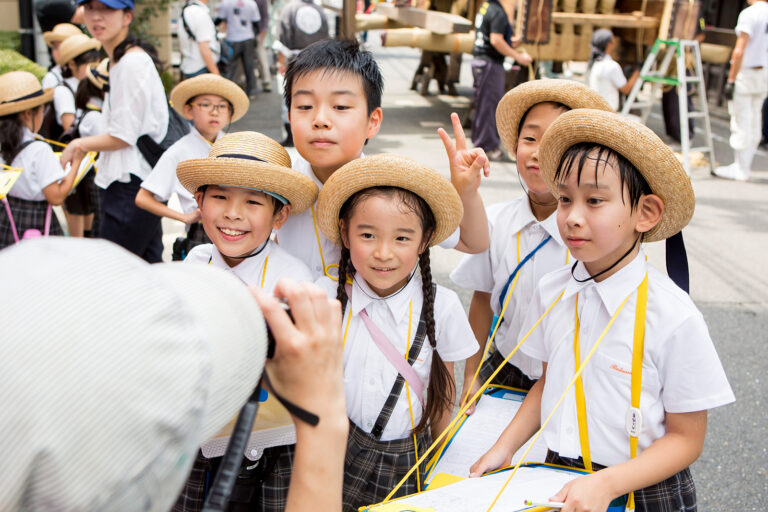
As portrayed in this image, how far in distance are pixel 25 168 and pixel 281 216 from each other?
2.29 metres

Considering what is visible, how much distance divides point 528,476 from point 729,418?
2.46 m

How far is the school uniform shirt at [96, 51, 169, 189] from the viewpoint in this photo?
11.4 feet

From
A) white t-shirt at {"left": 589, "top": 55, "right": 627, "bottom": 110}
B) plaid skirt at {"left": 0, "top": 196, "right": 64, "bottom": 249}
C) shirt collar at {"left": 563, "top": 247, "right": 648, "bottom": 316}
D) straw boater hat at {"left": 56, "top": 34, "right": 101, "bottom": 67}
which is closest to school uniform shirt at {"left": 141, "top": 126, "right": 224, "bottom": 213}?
plaid skirt at {"left": 0, "top": 196, "right": 64, "bottom": 249}

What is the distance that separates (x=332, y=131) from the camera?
2.06 meters

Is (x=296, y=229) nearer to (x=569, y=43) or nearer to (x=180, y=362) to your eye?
(x=180, y=362)

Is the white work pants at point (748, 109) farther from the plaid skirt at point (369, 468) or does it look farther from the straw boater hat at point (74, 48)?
the plaid skirt at point (369, 468)

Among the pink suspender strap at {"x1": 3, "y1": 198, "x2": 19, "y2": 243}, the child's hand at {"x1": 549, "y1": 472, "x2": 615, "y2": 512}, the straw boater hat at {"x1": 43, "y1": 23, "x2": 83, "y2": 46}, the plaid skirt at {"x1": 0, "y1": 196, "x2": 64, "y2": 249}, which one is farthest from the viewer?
the straw boater hat at {"x1": 43, "y1": 23, "x2": 83, "y2": 46}

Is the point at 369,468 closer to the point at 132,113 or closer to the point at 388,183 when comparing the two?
the point at 388,183

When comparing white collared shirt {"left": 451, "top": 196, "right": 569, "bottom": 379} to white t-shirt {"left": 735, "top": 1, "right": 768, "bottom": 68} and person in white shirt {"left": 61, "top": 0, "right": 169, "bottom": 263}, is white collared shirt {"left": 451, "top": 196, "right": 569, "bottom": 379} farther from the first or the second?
white t-shirt {"left": 735, "top": 1, "right": 768, "bottom": 68}

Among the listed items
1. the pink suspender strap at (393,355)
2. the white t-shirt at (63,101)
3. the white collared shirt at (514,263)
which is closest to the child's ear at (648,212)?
the white collared shirt at (514,263)

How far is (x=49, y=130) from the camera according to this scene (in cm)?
526

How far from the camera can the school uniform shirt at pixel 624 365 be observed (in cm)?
155

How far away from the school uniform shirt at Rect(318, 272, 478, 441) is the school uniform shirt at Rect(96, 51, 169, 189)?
197 cm

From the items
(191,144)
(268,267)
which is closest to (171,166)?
(191,144)
